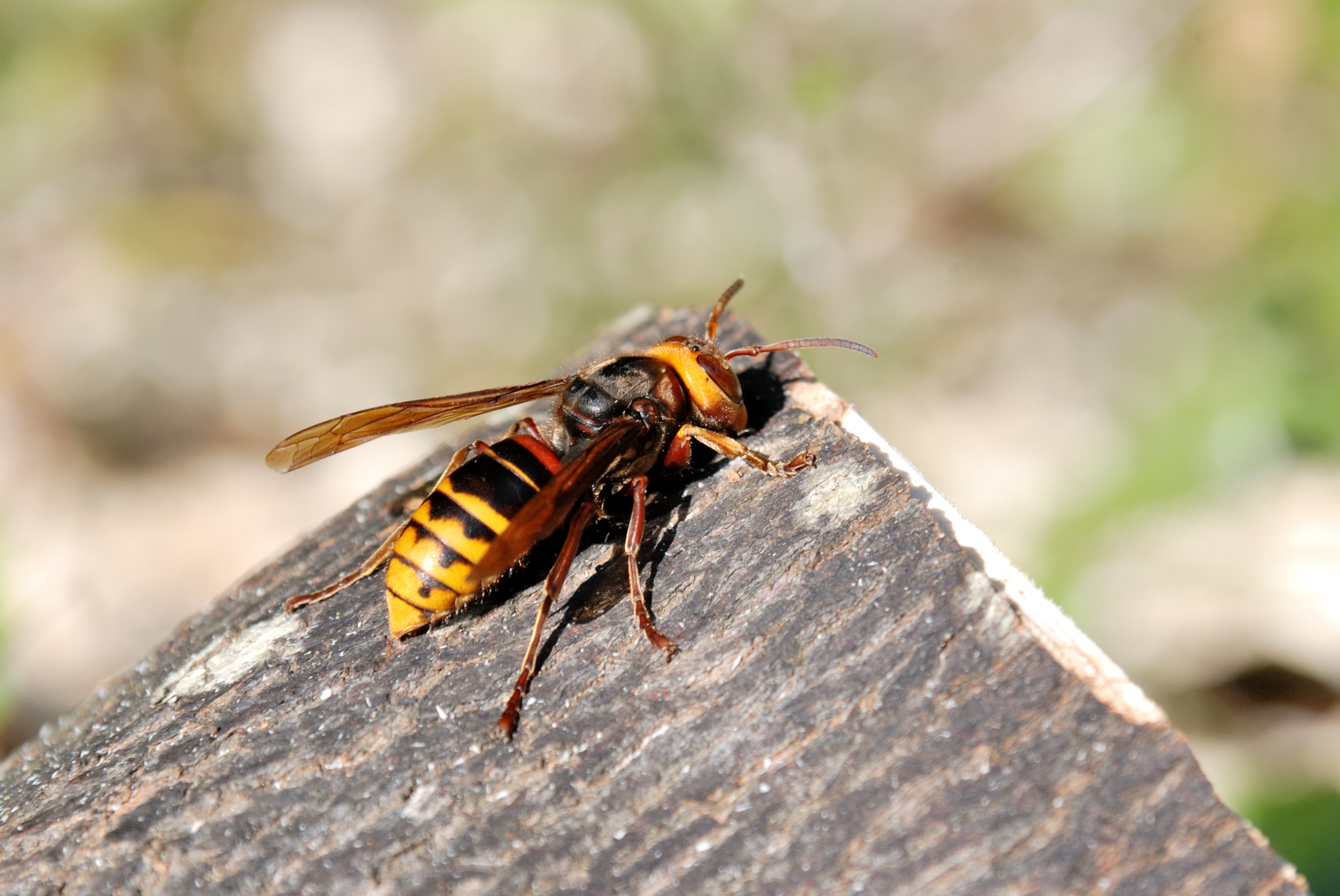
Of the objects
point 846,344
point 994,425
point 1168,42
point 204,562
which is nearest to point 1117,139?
point 1168,42

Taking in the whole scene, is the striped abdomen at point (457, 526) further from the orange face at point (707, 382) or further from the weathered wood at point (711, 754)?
the orange face at point (707, 382)

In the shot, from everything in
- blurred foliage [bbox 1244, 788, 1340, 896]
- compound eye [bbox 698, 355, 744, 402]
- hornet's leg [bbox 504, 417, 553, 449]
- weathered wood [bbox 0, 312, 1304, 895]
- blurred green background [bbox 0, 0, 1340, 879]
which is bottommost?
blurred foliage [bbox 1244, 788, 1340, 896]

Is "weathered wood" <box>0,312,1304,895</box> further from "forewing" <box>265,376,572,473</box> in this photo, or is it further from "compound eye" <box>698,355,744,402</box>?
"forewing" <box>265,376,572,473</box>

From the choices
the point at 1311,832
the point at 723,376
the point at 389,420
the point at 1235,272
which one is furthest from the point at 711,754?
the point at 1235,272

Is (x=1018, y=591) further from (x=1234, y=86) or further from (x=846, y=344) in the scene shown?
(x=1234, y=86)

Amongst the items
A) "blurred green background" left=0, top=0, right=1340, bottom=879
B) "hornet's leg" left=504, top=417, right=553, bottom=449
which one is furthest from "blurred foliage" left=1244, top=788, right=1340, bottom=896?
"hornet's leg" left=504, top=417, right=553, bottom=449

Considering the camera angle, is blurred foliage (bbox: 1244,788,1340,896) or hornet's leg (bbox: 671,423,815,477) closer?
hornet's leg (bbox: 671,423,815,477)

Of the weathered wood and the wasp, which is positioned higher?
the wasp
